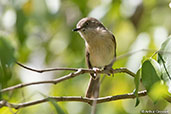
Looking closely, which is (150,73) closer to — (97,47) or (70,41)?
(97,47)

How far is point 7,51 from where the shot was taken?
2871 millimetres

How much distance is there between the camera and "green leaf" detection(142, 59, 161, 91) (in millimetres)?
2418

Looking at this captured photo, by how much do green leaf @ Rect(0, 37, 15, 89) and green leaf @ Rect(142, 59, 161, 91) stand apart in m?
1.05

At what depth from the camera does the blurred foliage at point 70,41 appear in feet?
13.9

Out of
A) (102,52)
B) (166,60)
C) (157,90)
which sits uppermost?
(102,52)

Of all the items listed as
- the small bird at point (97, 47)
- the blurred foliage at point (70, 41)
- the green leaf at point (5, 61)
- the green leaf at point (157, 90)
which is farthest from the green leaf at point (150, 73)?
the small bird at point (97, 47)

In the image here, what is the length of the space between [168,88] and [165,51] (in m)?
0.29

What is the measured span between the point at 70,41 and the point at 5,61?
2798mm

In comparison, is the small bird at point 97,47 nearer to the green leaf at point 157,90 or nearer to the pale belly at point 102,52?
the pale belly at point 102,52

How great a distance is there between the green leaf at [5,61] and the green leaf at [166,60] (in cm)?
118

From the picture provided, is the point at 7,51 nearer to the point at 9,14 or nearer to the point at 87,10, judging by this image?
the point at 9,14

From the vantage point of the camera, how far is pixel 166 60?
8.32 feet

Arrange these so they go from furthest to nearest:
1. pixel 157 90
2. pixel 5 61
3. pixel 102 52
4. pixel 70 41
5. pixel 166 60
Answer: pixel 70 41, pixel 102 52, pixel 5 61, pixel 166 60, pixel 157 90

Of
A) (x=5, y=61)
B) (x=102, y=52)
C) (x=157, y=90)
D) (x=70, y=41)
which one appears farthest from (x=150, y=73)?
(x=70, y=41)
